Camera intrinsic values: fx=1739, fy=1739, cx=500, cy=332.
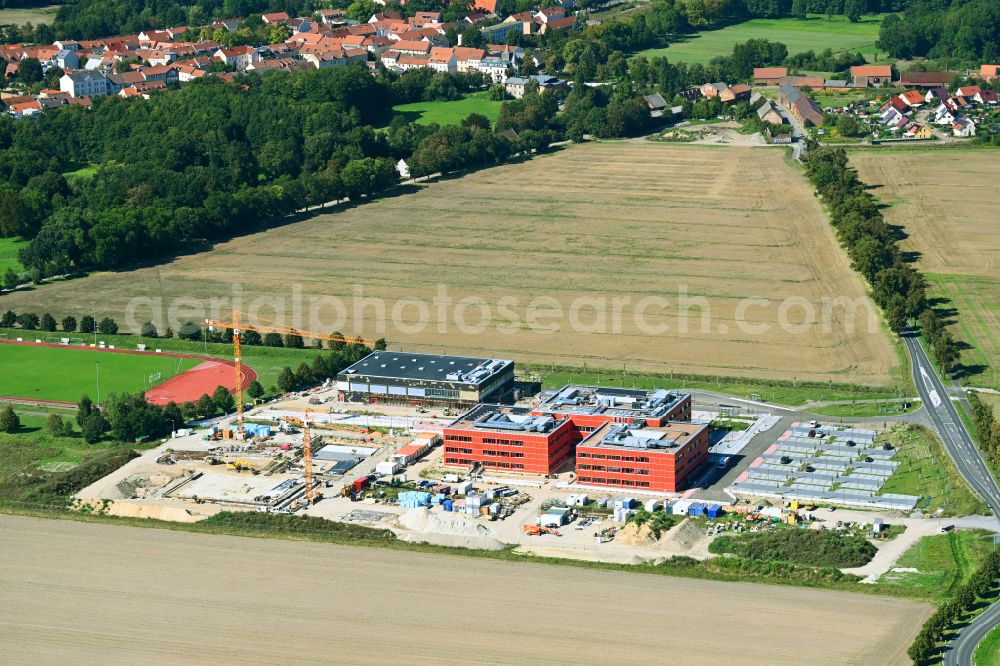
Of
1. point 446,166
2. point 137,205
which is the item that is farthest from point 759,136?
point 137,205

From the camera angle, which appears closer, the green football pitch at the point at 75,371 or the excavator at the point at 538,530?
the excavator at the point at 538,530

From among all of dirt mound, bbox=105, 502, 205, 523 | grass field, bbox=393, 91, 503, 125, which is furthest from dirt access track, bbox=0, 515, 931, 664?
grass field, bbox=393, 91, 503, 125

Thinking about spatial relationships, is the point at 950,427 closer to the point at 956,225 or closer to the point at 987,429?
the point at 987,429

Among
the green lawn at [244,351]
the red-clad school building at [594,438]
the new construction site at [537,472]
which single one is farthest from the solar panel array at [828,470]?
the green lawn at [244,351]

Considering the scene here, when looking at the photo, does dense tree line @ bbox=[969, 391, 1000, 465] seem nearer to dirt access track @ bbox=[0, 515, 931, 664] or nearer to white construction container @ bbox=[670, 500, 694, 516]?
white construction container @ bbox=[670, 500, 694, 516]

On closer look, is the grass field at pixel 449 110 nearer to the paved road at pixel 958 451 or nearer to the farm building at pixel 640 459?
the paved road at pixel 958 451

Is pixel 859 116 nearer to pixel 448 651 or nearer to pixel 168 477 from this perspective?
pixel 168 477

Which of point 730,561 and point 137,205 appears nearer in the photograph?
point 730,561
